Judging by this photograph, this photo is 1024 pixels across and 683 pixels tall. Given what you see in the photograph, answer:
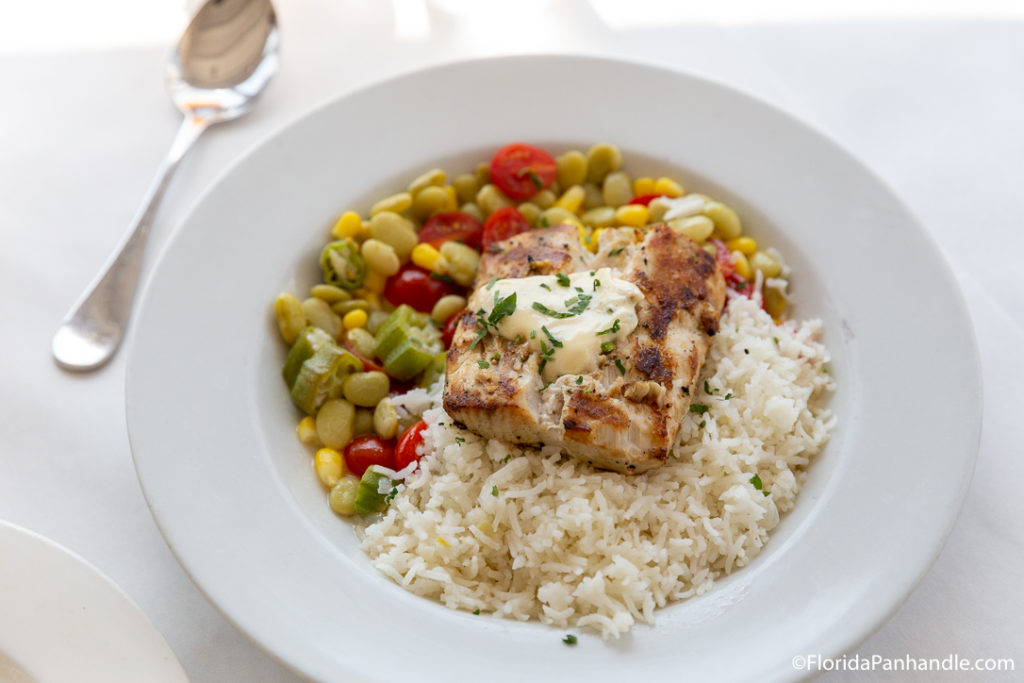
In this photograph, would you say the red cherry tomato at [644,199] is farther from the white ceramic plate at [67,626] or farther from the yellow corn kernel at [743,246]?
the white ceramic plate at [67,626]

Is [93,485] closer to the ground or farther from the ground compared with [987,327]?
closer to the ground

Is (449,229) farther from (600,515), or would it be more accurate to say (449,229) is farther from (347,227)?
(600,515)

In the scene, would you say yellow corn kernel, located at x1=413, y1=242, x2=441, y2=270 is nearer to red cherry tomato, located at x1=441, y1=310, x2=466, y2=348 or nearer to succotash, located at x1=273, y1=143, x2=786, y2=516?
succotash, located at x1=273, y1=143, x2=786, y2=516

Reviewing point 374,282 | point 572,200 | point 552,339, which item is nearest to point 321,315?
point 374,282

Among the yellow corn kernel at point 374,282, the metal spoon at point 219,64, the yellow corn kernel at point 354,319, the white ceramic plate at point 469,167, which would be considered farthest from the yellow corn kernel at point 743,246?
the metal spoon at point 219,64

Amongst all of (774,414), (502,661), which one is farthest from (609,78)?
(502,661)

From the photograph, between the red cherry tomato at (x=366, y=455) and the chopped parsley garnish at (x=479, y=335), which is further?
the red cherry tomato at (x=366, y=455)

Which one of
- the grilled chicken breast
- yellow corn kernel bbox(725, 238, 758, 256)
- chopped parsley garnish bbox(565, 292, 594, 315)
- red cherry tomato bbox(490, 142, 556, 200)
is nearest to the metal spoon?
red cherry tomato bbox(490, 142, 556, 200)

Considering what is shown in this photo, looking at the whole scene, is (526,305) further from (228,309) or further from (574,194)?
(228,309)
